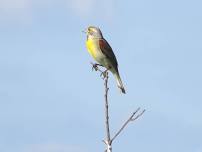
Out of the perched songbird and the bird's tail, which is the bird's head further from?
the bird's tail

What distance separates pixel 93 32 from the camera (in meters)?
16.9

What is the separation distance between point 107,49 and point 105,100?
10.3 metres

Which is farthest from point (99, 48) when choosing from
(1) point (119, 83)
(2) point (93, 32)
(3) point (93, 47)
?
(1) point (119, 83)

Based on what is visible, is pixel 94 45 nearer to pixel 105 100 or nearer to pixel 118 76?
pixel 118 76

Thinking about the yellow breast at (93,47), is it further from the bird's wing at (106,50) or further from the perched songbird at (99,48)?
the bird's wing at (106,50)

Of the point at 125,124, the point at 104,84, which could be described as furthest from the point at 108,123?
the point at 104,84

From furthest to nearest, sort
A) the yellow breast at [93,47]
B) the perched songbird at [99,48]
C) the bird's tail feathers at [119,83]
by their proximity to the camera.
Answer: the yellow breast at [93,47]
the perched songbird at [99,48]
the bird's tail feathers at [119,83]

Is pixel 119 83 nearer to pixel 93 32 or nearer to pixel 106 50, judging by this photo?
pixel 106 50

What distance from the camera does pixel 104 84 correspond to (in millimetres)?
7613

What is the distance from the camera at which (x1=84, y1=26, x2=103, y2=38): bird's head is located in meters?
16.8

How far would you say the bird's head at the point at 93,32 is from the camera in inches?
661

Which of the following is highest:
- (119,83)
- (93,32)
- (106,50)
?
(93,32)

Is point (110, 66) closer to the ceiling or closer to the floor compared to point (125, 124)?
closer to the ceiling

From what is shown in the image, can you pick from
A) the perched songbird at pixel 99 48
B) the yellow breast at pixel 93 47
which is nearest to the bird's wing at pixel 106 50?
the perched songbird at pixel 99 48
